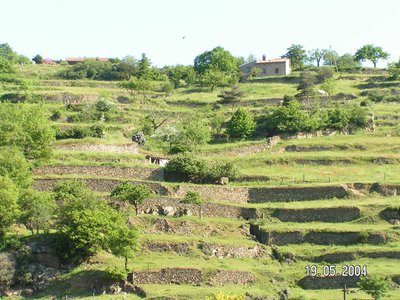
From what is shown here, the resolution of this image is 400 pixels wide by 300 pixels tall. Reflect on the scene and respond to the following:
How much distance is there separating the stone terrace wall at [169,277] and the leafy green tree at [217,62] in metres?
64.4

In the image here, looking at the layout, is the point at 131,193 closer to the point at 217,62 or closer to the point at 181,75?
the point at 181,75

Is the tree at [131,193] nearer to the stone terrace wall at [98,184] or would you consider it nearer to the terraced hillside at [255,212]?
the terraced hillside at [255,212]

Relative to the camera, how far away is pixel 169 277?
5450 centimetres

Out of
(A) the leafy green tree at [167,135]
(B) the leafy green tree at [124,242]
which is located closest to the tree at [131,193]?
(B) the leafy green tree at [124,242]

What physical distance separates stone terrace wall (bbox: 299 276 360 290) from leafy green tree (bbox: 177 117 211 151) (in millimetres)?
24414

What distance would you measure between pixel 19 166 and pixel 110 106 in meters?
28.1

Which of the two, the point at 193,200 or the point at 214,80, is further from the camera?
the point at 214,80

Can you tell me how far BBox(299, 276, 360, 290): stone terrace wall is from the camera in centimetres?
5522

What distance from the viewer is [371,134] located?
81562mm

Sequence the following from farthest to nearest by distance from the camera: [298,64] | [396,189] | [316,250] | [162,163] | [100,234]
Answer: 1. [298,64]
2. [162,163]
3. [396,189]
4. [316,250]
5. [100,234]

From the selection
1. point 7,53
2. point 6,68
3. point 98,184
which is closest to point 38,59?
point 7,53

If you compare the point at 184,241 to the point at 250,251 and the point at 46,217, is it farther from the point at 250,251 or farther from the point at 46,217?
the point at 46,217

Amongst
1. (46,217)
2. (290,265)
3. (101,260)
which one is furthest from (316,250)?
Answer: (46,217)

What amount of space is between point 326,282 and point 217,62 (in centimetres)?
6867
